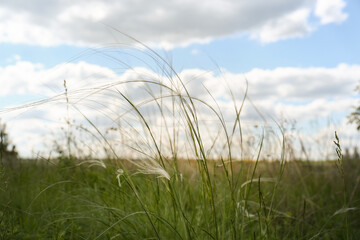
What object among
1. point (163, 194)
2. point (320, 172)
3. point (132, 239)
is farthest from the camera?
point (320, 172)

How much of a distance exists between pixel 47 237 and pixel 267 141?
3192mm

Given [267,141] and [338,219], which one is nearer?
[338,219]

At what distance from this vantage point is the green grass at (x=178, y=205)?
2.09 metres

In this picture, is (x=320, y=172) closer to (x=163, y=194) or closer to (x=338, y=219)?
(x=338, y=219)

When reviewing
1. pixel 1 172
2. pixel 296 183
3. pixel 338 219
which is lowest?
pixel 338 219

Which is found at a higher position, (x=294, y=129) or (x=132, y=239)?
(x=294, y=129)

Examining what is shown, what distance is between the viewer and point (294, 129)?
14.9 feet

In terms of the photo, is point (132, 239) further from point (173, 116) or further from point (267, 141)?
point (267, 141)

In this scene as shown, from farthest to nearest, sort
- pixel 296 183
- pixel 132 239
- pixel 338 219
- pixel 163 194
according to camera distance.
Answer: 1. pixel 296 183
2. pixel 338 219
3. pixel 163 194
4. pixel 132 239

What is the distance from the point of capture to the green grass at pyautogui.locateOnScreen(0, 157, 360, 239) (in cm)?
209

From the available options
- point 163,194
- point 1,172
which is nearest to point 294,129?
point 163,194

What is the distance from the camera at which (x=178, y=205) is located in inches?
78.7

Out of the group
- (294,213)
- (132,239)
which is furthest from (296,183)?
(132,239)

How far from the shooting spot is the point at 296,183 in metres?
4.52
